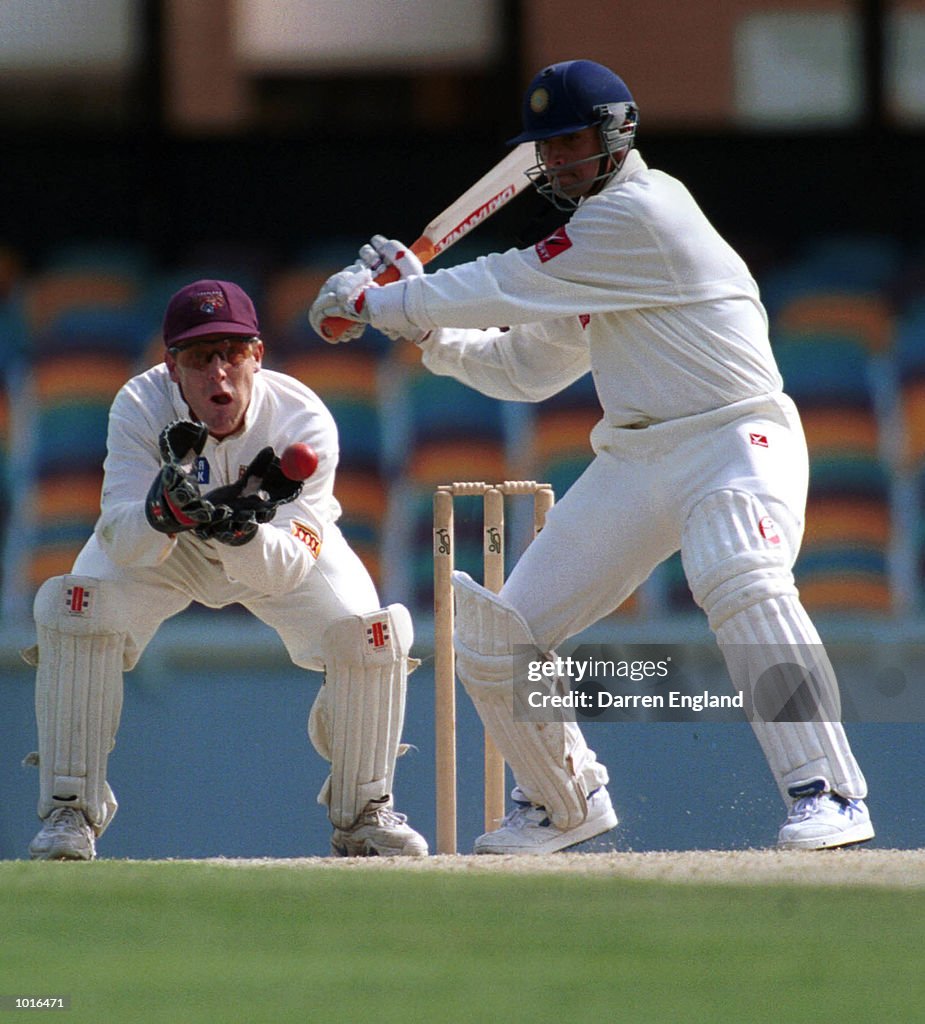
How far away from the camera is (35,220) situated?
623 cm

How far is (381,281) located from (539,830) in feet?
3.36

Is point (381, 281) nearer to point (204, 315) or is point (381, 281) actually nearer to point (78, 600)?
point (204, 315)

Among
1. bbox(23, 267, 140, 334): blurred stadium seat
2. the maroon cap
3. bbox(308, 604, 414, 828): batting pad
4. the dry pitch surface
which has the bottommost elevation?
the dry pitch surface

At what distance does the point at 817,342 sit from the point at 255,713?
1.97m

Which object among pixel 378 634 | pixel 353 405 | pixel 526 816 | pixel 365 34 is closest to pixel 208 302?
pixel 378 634

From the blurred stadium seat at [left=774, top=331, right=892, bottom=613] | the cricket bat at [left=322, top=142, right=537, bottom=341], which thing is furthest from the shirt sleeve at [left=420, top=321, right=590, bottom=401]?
the blurred stadium seat at [left=774, top=331, right=892, bottom=613]

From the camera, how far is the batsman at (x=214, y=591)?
3877 millimetres

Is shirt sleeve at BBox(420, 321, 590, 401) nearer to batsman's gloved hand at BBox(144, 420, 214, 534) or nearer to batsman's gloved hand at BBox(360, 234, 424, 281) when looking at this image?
batsman's gloved hand at BBox(360, 234, 424, 281)

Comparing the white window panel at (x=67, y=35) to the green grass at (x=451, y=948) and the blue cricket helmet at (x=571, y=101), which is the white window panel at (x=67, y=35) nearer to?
the blue cricket helmet at (x=571, y=101)

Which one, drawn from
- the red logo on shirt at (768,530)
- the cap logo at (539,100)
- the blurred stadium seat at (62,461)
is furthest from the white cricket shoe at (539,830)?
the blurred stadium seat at (62,461)

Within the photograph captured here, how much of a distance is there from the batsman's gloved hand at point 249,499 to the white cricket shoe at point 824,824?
1.06 meters

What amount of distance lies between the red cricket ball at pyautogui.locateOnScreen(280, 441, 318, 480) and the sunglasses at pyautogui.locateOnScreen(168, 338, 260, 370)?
1.01 feet

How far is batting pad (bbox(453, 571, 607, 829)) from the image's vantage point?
3.64 metres

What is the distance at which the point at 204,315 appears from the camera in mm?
3904
